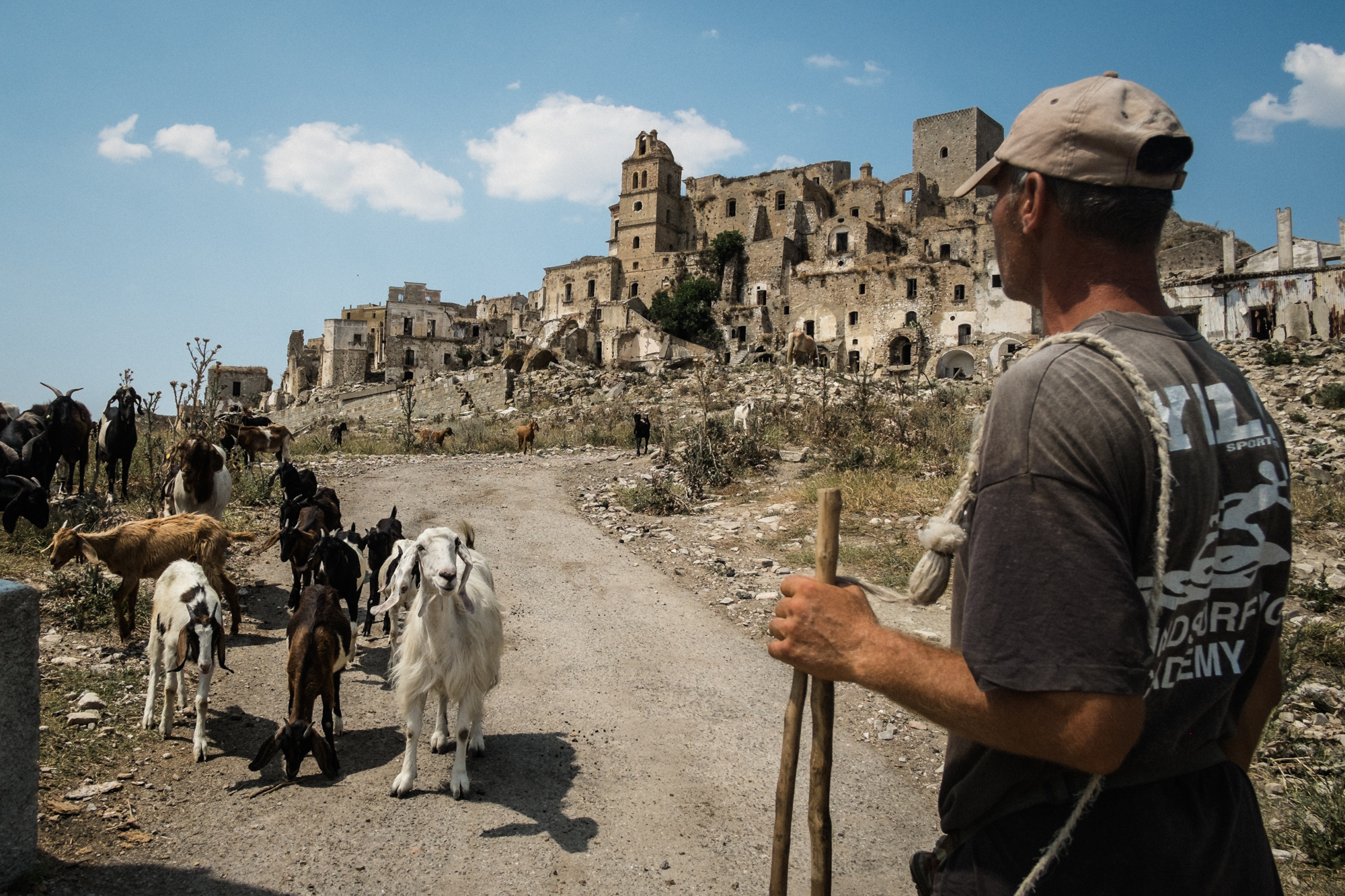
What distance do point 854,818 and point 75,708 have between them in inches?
189

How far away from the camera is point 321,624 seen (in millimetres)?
4633

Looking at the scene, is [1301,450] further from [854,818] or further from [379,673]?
[379,673]

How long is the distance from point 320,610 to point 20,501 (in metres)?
2.68

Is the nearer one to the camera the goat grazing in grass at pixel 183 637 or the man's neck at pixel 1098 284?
the man's neck at pixel 1098 284

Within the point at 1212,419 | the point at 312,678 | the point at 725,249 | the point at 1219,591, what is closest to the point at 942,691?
the point at 1219,591

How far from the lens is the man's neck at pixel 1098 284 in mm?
1449

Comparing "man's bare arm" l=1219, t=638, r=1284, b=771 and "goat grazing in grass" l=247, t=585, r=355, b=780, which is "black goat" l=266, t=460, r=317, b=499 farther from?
"man's bare arm" l=1219, t=638, r=1284, b=771

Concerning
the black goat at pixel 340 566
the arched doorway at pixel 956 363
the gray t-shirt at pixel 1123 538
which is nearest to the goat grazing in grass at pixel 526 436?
the black goat at pixel 340 566

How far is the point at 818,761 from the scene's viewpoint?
1945mm

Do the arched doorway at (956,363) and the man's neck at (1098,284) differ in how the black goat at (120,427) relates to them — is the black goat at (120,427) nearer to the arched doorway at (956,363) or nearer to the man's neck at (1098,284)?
the man's neck at (1098,284)

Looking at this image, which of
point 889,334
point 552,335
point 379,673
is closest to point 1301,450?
point 379,673

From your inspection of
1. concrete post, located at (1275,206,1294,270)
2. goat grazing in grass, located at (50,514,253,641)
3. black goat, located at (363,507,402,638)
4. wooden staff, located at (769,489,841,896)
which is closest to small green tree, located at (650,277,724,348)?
concrete post, located at (1275,206,1294,270)

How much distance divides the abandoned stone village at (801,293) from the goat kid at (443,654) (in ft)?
79.4

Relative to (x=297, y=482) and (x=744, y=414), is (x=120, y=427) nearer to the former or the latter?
(x=297, y=482)
